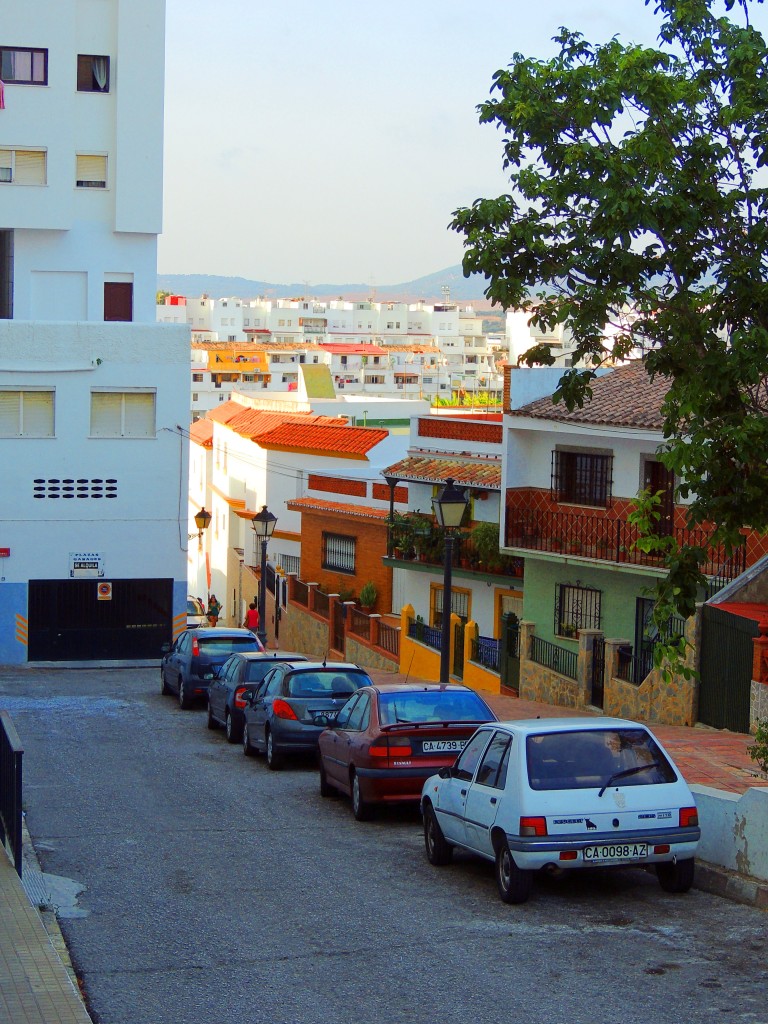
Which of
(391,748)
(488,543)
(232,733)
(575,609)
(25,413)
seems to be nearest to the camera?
(391,748)

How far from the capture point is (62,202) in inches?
1638

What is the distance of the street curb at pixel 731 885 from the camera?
10.9 m

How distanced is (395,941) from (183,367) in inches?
1260

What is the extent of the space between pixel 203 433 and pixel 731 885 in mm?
63160

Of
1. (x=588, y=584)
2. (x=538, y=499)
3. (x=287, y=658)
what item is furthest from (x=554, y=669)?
(x=287, y=658)

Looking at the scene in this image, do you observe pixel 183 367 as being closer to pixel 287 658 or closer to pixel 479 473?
pixel 479 473

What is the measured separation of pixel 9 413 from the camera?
39625 mm

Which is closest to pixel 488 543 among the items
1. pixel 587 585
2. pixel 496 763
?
pixel 587 585

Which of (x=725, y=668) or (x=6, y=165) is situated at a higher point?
(x=6, y=165)

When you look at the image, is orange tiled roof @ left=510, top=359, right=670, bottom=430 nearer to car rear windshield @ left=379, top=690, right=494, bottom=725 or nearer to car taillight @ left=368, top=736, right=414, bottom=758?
car rear windshield @ left=379, top=690, right=494, bottom=725

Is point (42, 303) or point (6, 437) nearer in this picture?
point (6, 437)

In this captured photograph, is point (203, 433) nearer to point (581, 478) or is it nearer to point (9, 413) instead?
point (9, 413)

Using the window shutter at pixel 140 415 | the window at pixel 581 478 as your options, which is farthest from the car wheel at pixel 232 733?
the window shutter at pixel 140 415

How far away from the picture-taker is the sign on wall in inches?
1591
